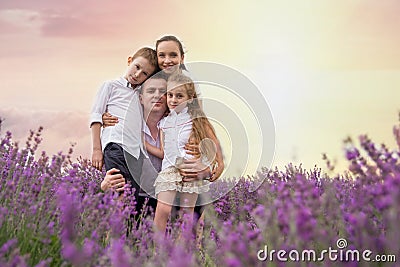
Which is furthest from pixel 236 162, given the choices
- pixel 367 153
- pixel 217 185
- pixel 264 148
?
pixel 367 153

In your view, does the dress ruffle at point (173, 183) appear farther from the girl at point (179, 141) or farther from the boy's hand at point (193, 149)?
the boy's hand at point (193, 149)

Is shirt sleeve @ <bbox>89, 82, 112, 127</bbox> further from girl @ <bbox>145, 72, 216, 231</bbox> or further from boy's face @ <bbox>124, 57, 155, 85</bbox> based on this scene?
girl @ <bbox>145, 72, 216, 231</bbox>

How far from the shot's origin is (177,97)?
4.19m

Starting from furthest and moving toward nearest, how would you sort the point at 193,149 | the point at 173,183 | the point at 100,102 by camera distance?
the point at 100,102 < the point at 193,149 < the point at 173,183

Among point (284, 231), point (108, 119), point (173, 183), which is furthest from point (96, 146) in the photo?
point (284, 231)

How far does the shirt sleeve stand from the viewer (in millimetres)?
4520

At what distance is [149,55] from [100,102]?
1.75ft

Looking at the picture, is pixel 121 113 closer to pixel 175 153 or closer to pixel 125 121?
pixel 125 121

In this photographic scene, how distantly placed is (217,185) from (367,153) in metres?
3.70

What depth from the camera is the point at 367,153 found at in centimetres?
205

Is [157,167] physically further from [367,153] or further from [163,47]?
[367,153]

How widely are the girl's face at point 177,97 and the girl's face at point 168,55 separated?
0.27 meters

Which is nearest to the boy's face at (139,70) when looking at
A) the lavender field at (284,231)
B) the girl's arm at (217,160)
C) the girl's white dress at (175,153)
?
the girl's white dress at (175,153)

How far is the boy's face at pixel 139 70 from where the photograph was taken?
446 cm
